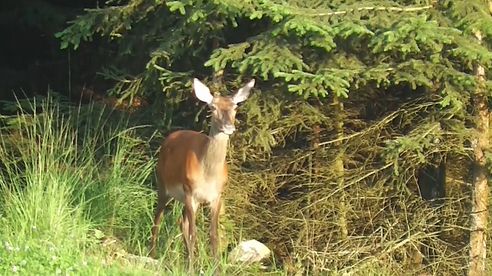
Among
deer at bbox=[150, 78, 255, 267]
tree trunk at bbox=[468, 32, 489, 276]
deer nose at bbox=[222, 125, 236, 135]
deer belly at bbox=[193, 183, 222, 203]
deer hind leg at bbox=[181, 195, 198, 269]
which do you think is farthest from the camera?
tree trunk at bbox=[468, 32, 489, 276]

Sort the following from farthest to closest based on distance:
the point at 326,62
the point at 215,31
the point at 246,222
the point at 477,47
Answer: the point at 246,222
the point at 215,31
the point at 326,62
the point at 477,47

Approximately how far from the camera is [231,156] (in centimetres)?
1112

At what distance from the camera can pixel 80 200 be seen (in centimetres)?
1022

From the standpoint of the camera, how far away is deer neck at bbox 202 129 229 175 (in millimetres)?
9234

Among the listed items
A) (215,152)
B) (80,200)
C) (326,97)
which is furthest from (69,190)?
(326,97)

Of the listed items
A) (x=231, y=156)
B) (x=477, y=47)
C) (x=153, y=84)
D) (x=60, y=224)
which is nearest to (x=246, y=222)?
(x=231, y=156)

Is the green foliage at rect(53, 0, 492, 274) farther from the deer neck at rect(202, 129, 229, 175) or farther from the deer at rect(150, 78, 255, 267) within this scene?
the deer neck at rect(202, 129, 229, 175)

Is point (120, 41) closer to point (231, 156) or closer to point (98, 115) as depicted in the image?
point (98, 115)

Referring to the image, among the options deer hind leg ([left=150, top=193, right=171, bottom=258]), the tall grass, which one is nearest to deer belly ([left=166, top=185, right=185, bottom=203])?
deer hind leg ([left=150, top=193, right=171, bottom=258])

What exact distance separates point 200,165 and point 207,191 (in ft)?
0.78

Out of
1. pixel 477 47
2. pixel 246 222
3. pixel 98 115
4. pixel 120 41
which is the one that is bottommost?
pixel 246 222

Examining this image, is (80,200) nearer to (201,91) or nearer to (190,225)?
(190,225)

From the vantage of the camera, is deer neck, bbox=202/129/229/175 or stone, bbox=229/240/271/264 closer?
deer neck, bbox=202/129/229/175

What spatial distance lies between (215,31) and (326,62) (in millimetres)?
1320
